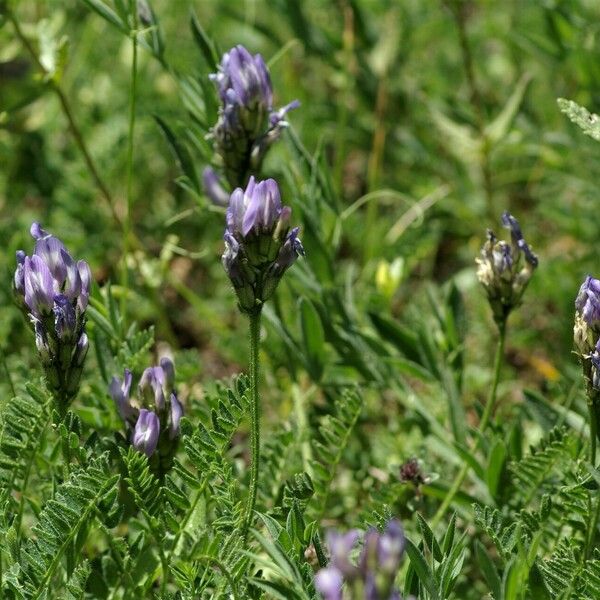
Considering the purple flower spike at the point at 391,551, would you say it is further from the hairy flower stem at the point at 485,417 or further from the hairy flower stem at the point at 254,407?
the hairy flower stem at the point at 485,417

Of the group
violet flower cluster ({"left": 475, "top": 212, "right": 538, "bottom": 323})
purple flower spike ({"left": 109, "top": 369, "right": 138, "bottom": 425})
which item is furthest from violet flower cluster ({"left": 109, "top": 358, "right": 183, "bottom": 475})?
violet flower cluster ({"left": 475, "top": 212, "right": 538, "bottom": 323})

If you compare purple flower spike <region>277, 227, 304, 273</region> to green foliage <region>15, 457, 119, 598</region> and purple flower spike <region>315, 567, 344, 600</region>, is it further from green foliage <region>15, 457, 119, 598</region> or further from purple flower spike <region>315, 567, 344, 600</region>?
purple flower spike <region>315, 567, 344, 600</region>

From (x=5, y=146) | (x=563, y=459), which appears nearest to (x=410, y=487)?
(x=563, y=459)

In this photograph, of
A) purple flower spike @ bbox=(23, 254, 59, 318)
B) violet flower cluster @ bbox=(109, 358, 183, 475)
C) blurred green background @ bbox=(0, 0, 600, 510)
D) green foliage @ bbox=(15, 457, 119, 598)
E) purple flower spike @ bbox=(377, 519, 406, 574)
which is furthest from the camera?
blurred green background @ bbox=(0, 0, 600, 510)

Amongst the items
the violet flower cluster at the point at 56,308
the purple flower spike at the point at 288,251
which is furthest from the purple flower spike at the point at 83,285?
the purple flower spike at the point at 288,251

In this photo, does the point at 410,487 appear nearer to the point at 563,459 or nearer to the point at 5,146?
the point at 563,459

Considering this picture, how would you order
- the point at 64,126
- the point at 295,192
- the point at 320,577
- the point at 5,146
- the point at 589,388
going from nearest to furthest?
the point at 320,577 < the point at 589,388 < the point at 295,192 < the point at 5,146 < the point at 64,126
